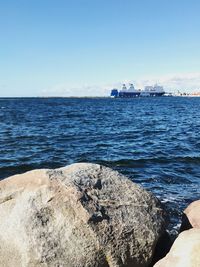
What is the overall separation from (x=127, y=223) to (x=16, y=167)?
11.2 m

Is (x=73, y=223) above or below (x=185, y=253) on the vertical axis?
above

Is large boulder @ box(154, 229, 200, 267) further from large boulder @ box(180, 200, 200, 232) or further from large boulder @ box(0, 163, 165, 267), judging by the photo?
large boulder @ box(180, 200, 200, 232)

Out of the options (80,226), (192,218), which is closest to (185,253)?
(80,226)

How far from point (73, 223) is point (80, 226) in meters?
0.10

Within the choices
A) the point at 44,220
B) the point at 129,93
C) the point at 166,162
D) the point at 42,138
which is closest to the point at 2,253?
the point at 44,220

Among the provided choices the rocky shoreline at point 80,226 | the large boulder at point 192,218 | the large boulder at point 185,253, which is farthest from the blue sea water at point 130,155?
the large boulder at point 185,253

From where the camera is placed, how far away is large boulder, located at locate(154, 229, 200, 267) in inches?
205

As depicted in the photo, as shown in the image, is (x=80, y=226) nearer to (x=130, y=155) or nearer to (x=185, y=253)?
(x=185, y=253)

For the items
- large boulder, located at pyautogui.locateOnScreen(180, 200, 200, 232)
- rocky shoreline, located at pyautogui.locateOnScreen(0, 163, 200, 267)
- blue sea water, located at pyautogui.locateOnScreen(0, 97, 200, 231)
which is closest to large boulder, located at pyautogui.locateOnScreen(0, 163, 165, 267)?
rocky shoreline, located at pyautogui.locateOnScreen(0, 163, 200, 267)

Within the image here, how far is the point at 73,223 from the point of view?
5773 millimetres

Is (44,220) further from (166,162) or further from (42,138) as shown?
(42,138)

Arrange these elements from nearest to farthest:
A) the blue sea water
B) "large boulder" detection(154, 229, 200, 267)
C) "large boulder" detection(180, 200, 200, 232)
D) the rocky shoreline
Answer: "large boulder" detection(154, 229, 200, 267) → the rocky shoreline → "large boulder" detection(180, 200, 200, 232) → the blue sea water

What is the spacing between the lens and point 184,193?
1255 centimetres

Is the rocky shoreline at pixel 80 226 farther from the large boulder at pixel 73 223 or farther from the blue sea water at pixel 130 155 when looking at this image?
the blue sea water at pixel 130 155
